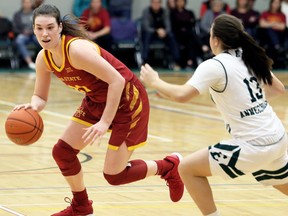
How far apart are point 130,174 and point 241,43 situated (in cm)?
138

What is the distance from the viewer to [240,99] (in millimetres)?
4938

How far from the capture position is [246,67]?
5.03 metres

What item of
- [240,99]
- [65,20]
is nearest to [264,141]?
[240,99]

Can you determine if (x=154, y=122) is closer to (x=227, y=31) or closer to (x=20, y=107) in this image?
(x=20, y=107)

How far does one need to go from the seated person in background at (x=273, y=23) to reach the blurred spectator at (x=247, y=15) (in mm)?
142

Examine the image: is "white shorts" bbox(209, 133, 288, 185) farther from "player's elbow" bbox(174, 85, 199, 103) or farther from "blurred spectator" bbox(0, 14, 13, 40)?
"blurred spectator" bbox(0, 14, 13, 40)

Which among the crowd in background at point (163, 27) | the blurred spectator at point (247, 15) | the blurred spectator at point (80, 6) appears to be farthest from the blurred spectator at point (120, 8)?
the blurred spectator at point (247, 15)

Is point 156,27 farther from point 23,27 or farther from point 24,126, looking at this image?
point 24,126

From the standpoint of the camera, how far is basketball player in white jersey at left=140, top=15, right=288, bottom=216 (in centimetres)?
493

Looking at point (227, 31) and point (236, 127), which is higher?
point (227, 31)

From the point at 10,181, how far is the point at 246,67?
2912 mm

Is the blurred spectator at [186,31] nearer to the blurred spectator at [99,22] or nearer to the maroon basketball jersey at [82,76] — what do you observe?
the blurred spectator at [99,22]

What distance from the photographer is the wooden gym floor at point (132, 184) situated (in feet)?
20.2

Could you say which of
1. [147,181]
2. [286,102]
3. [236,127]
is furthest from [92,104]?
[286,102]
